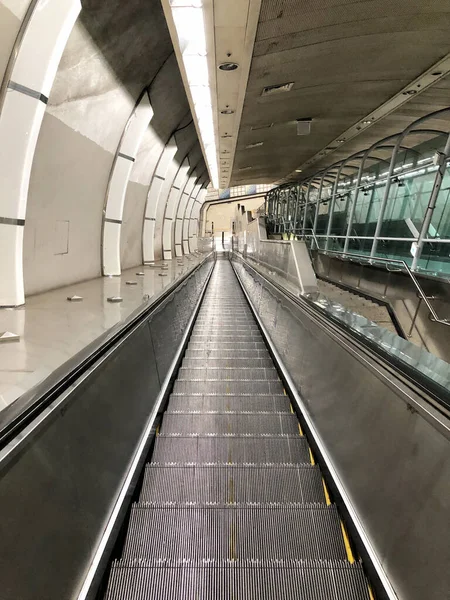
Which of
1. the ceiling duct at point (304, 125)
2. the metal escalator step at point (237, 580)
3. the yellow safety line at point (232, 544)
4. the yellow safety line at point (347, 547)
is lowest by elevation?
the yellow safety line at point (232, 544)

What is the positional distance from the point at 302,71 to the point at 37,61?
4.82 meters

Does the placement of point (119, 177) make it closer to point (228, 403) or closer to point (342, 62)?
point (342, 62)

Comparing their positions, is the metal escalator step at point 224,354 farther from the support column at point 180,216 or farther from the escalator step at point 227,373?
the support column at point 180,216

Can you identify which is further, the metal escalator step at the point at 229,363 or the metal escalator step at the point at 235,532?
the metal escalator step at the point at 229,363

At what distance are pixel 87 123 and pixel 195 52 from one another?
2.17 meters

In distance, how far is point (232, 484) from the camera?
2.53 metres

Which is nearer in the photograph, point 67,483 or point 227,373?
point 67,483

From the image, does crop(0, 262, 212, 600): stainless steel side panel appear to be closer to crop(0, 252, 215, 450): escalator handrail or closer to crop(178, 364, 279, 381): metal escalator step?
crop(0, 252, 215, 450): escalator handrail

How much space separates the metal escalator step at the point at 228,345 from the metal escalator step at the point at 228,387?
152 cm

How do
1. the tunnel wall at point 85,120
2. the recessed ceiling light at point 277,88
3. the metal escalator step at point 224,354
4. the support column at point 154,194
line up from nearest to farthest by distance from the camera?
the tunnel wall at point 85,120, the metal escalator step at point 224,354, the recessed ceiling light at point 277,88, the support column at point 154,194

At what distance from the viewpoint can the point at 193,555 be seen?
1960 millimetres

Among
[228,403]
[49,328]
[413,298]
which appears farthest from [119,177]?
[413,298]

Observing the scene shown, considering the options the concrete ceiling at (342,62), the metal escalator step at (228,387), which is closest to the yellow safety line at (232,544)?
the metal escalator step at (228,387)

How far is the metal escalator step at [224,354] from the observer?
549cm
